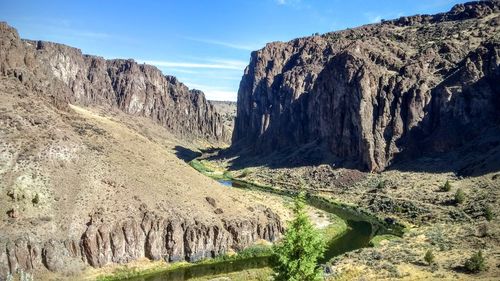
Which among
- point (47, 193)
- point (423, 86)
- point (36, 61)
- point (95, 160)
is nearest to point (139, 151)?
point (95, 160)

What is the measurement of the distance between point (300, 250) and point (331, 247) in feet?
142

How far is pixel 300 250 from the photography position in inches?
1348

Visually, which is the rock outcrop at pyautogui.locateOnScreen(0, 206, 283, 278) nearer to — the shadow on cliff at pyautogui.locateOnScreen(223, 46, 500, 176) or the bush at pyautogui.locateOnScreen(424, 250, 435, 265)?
the bush at pyautogui.locateOnScreen(424, 250, 435, 265)

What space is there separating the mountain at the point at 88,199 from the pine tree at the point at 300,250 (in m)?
35.0

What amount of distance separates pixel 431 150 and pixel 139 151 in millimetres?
91015

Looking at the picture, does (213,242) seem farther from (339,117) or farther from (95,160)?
(339,117)

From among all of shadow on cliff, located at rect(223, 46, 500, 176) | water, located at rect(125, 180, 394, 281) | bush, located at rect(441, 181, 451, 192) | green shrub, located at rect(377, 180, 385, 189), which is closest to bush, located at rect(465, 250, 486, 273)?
water, located at rect(125, 180, 394, 281)

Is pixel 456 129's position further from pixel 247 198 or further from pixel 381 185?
pixel 247 198

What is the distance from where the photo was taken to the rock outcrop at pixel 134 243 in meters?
55.4

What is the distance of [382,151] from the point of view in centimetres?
14188

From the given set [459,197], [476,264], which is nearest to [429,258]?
[476,264]

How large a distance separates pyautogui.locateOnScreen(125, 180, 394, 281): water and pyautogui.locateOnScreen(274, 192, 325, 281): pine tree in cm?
848

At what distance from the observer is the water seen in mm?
A: 62016

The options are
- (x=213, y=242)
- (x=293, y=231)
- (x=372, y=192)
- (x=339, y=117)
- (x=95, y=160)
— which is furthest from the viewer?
(x=339, y=117)
